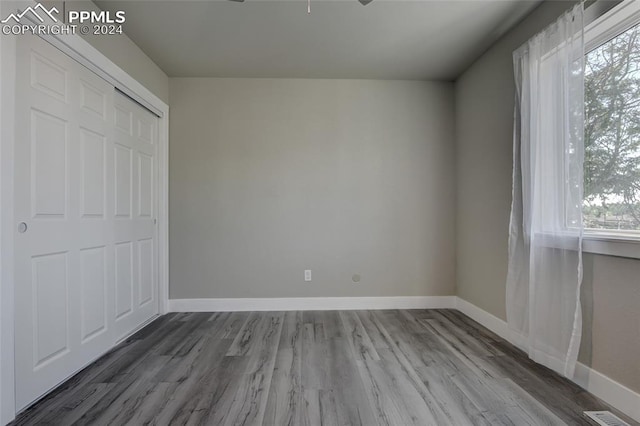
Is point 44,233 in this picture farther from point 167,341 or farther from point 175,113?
point 175,113

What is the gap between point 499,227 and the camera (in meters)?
2.78

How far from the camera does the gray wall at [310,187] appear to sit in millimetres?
3455

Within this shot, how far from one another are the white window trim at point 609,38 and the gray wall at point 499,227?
0.06 meters

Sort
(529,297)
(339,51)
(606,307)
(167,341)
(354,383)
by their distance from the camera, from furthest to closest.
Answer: (339,51), (167,341), (529,297), (354,383), (606,307)

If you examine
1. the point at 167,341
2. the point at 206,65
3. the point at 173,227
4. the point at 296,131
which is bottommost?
the point at 167,341

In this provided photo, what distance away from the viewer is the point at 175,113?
3.44m

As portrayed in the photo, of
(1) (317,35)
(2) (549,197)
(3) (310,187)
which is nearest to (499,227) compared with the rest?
(2) (549,197)

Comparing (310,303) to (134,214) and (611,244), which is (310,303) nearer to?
(134,214)

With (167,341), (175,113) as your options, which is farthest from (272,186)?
(167,341)

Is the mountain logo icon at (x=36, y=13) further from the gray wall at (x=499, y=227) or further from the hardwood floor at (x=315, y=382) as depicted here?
the gray wall at (x=499, y=227)

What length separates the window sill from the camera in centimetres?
162

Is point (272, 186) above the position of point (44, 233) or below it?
above

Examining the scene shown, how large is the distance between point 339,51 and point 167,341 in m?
3.02

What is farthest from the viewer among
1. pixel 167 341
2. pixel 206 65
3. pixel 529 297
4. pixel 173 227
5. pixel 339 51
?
pixel 173 227
